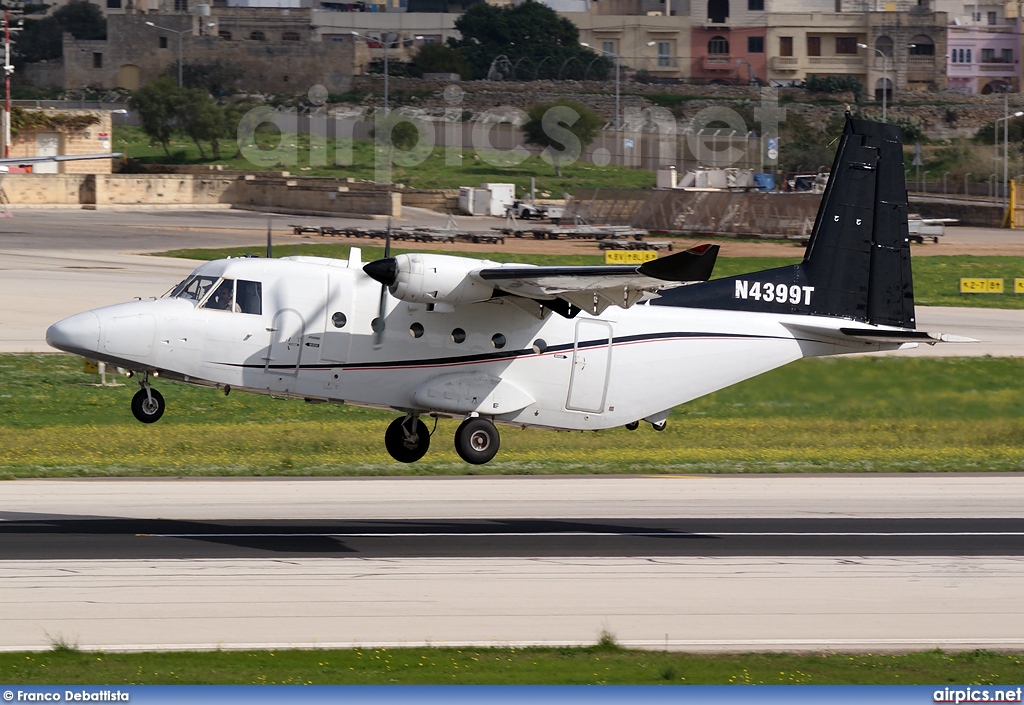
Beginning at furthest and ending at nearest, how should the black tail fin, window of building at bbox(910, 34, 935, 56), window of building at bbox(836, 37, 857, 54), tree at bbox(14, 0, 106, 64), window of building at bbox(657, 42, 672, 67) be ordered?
window of building at bbox(657, 42, 672, 67)
tree at bbox(14, 0, 106, 64)
window of building at bbox(836, 37, 857, 54)
window of building at bbox(910, 34, 935, 56)
the black tail fin

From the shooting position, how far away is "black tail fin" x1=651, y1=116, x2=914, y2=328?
27.2m

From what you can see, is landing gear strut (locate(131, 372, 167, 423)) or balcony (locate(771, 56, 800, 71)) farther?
balcony (locate(771, 56, 800, 71))

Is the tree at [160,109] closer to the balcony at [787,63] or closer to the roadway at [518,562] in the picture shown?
the balcony at [787,63]

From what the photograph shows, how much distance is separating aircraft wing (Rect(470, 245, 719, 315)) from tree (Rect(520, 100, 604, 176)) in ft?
332

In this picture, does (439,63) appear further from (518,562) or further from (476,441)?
(518,562)

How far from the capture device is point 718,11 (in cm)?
17412

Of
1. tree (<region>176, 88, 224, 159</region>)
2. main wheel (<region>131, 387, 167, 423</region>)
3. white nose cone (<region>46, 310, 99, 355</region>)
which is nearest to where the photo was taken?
white nose cone (<region>46, 310, 99, 355</region>)

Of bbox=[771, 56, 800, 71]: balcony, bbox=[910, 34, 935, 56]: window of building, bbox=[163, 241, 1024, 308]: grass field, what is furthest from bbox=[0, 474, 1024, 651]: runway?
bbox=[910, 34, 935, 56]: window of building

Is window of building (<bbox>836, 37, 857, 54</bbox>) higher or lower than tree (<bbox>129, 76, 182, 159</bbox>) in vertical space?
higher

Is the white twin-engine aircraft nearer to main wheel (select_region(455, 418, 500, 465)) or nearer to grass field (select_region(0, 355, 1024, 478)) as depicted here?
main wheel (select_region(455, 418, 500, 465))

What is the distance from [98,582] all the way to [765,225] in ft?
242

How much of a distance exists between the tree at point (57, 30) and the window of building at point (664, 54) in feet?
233

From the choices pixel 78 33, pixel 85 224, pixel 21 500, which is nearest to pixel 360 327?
pixel 21 500

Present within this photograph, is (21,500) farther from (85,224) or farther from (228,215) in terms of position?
(228,215)
